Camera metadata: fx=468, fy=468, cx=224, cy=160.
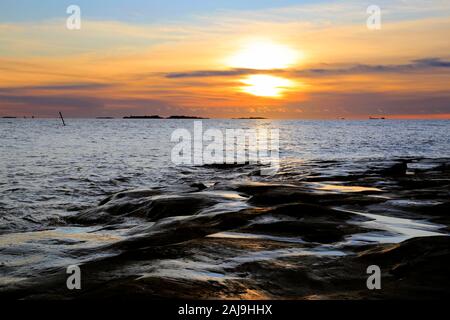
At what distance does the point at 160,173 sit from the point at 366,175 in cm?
1365

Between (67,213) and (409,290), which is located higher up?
(409,290)

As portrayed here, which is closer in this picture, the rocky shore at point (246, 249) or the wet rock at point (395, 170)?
the rocky shore at point (246, 249)

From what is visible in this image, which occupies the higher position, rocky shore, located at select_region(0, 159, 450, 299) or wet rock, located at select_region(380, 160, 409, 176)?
rocky shore, located at select_region(0, 159, 450, 299)

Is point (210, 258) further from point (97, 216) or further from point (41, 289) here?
point (97, 216)

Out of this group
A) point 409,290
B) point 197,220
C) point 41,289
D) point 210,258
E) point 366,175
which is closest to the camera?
point 409,290

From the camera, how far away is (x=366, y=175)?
70.5ft

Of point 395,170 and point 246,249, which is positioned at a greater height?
point 246,249

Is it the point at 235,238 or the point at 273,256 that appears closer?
A: the point at 273,256

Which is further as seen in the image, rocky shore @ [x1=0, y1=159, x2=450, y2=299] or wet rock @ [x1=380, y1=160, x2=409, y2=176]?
wet rock @ [x1=380, y1=160, x2=409, y2=176]

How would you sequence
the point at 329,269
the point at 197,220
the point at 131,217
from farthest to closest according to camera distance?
the point at 131,217
the point at 197,220
the point at 329,269

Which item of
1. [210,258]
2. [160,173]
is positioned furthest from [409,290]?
[160,173]

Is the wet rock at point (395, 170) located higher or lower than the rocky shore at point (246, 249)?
lower

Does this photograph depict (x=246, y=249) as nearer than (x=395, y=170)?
Yes
